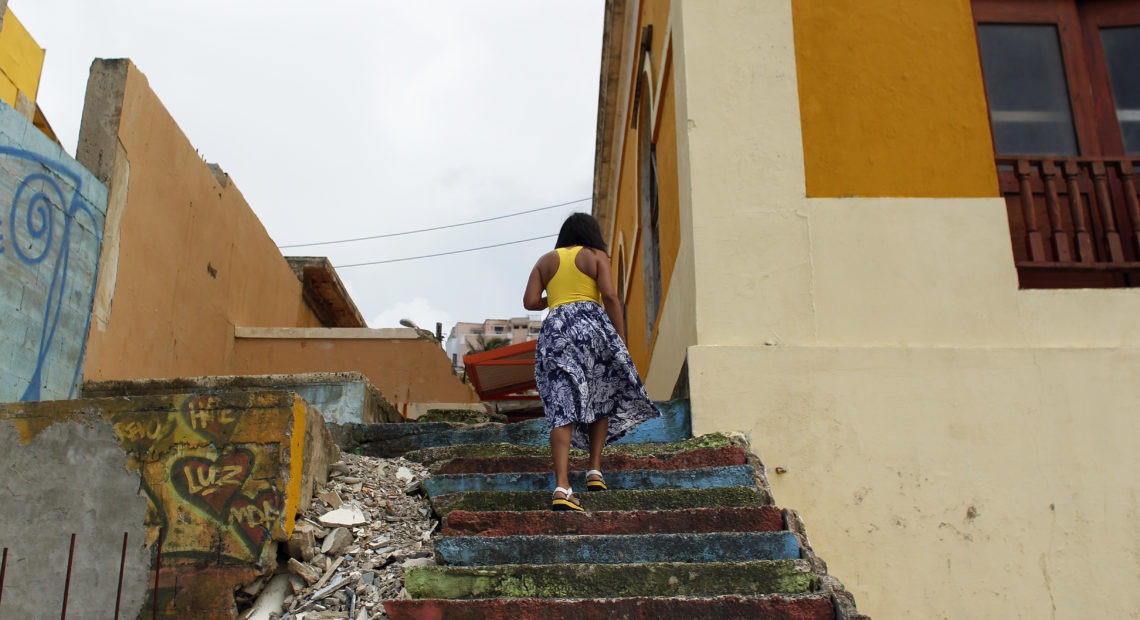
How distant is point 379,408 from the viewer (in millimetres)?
8781

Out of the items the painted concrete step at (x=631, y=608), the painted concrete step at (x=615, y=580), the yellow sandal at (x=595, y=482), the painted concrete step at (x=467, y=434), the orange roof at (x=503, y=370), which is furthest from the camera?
the orange roof at (x=503, y=370)

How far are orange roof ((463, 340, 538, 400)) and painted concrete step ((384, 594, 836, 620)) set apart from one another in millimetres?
8634

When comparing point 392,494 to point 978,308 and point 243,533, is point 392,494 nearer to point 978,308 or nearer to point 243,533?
point 243,533

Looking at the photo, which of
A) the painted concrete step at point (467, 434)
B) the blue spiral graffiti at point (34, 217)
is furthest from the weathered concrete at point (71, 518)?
the blue spiral graffiti at point (34, 217)

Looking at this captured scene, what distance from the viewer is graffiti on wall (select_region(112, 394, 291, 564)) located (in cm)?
443

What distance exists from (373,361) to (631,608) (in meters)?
10.1

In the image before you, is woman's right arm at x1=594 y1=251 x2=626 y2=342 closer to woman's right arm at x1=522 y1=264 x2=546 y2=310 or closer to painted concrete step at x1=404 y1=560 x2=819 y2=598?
woman's right arm at x1=522 y1=264 x2=546 y2=310

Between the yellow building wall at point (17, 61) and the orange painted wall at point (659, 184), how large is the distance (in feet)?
15.9

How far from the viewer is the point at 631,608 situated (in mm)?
3795

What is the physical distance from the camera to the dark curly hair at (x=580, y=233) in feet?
17.9

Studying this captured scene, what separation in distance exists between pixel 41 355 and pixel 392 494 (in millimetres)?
3706

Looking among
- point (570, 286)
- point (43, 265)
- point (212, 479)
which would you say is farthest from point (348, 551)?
point (43, 265)

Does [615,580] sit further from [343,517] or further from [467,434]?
[467,434]

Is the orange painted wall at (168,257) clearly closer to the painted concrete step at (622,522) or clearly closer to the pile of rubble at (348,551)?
the pile of rubble at (348,551)
